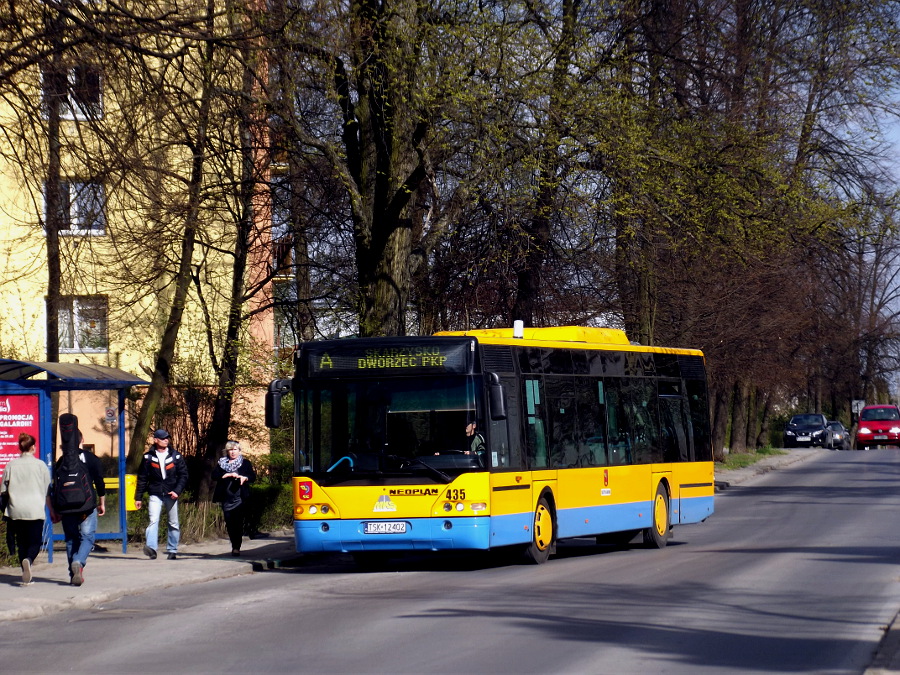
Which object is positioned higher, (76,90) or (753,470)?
(76,90)

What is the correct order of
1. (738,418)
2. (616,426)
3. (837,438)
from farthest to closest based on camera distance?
(837,438), (738,418), (616,426)

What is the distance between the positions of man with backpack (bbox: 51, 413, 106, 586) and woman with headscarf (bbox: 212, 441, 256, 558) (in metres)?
3.20

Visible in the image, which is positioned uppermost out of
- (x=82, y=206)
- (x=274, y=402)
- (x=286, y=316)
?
(x=82, y=206)

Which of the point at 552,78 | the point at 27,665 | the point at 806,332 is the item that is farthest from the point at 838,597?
the point at 806,332

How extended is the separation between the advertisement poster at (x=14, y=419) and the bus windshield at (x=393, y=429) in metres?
3.59

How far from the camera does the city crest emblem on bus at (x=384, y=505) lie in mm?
15101

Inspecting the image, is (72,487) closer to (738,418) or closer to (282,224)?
(282,224)

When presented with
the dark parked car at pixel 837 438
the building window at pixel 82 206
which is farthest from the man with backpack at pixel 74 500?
the dark parked car at pixel 837 438

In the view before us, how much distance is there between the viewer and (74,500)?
1395 centimetres

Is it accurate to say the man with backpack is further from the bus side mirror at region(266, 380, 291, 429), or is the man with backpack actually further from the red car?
the red car

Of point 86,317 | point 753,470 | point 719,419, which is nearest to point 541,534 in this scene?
point 86,317

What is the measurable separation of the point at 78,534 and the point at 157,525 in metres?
3.46

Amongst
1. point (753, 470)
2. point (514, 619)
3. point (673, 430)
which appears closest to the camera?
point (514, 619)

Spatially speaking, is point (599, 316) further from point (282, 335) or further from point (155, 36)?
point (155, 36)
